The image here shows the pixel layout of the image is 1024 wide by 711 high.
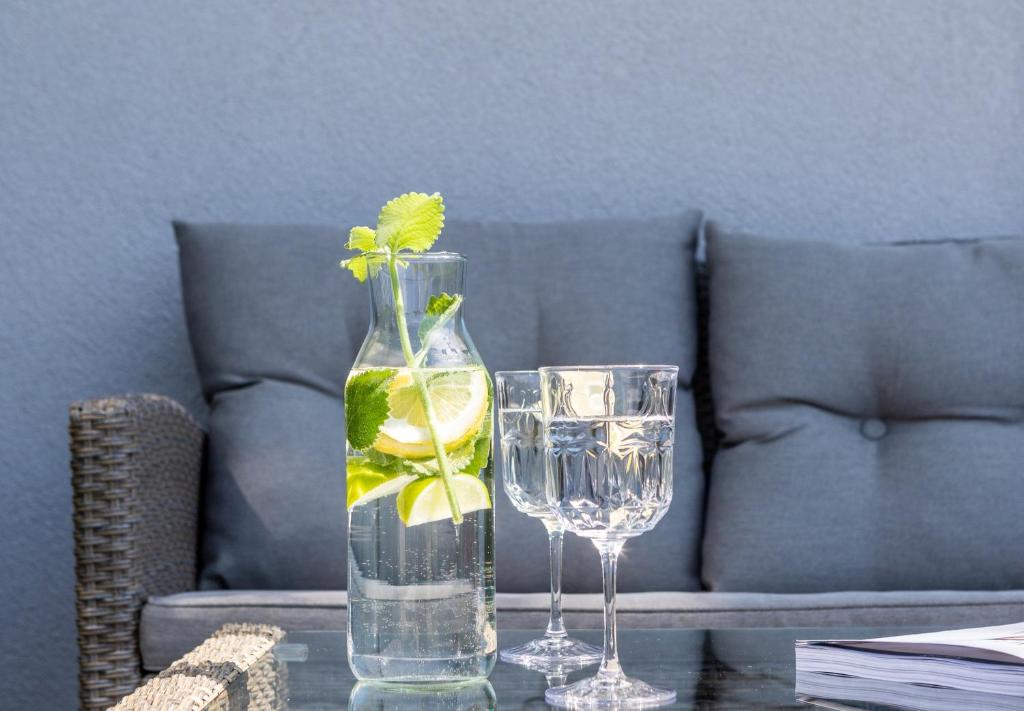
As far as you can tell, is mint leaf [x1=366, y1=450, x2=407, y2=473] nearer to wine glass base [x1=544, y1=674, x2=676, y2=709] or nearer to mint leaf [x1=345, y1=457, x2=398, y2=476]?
mint leaf [x1=345, y1=457, x2=398, y2=476]

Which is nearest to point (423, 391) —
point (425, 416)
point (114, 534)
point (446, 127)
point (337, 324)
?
point (425, 416)

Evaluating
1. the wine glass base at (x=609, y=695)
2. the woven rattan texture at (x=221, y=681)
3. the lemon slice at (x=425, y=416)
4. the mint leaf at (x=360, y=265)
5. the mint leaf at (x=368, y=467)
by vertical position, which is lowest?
the woven rattan texture at (x=221, y=681)

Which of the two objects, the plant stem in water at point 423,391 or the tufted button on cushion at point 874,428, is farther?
the tufted button on cushion at point 874,428

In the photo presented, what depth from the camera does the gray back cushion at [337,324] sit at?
1.59 metres

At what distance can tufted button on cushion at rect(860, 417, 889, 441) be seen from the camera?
Answer: 63.8 inches

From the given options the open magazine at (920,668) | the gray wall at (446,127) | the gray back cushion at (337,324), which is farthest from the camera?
the gray wall at (446,127)

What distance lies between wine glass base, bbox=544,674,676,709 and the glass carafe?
0.06m

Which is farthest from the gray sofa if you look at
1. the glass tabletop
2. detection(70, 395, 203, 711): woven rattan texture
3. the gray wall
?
the glass tabletop

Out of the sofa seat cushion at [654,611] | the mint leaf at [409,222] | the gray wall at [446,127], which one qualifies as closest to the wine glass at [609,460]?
the mint leaf at [409,222]

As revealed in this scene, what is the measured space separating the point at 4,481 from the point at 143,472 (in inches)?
25.3

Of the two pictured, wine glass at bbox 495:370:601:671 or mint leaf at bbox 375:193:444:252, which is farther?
wine glass at bbox 495:370:601:671

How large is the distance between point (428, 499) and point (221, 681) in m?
0.20

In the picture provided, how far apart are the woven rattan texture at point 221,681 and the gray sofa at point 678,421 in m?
0.47

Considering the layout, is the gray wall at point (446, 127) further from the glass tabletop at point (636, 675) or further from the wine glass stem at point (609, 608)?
the wine glass stem at point (609, 608)
